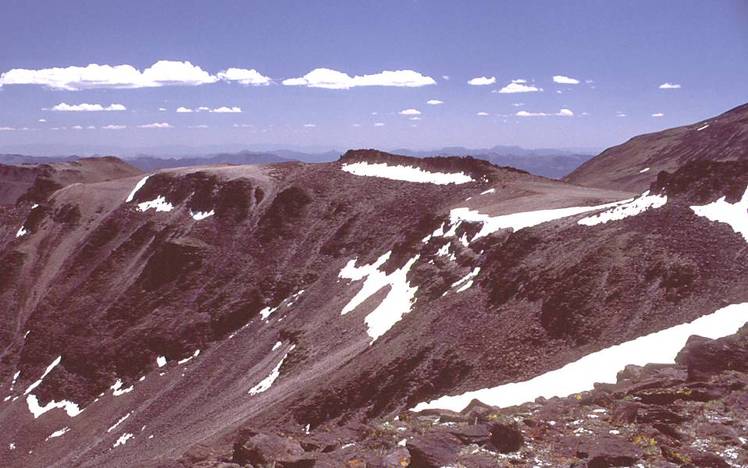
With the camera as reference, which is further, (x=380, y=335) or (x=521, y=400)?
(x=380, y=335)

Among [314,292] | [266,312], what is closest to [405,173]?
[314,292]

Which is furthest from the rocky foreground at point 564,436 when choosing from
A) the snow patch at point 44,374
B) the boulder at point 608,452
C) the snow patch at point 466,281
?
the snow patch at point 44,374

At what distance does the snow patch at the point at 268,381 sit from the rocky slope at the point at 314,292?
0.30 meters

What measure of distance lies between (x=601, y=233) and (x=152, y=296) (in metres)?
56.6

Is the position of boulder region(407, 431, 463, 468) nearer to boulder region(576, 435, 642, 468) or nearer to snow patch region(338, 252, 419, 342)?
boulder region(576, 435, 642, 468)

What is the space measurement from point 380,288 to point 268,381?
1307 cm

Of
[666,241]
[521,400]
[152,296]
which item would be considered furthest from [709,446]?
[152,296]

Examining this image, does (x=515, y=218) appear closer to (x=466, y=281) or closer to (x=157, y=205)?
(x=466, y=281)

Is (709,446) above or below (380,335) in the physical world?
above

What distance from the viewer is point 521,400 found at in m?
24.1

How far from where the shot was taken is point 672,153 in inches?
6772

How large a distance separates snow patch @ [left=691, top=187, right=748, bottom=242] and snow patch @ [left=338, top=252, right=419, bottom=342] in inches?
847

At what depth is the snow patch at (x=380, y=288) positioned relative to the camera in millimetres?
46719

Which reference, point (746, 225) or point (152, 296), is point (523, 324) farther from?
point (152, 296)
